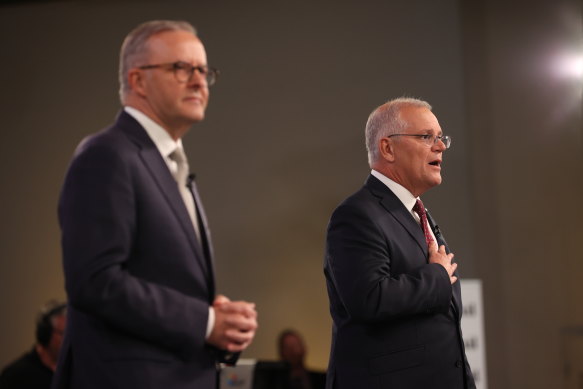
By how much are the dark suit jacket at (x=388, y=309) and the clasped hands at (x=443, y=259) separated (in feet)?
0.08

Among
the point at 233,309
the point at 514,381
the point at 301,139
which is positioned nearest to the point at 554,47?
the point at 301,139

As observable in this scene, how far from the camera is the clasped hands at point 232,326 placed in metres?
1.56

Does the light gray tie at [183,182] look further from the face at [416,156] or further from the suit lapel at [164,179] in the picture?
the face at [416,156]

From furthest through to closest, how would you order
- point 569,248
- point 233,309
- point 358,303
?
1. point 569,248
2. point 358,303
3. point 233,309

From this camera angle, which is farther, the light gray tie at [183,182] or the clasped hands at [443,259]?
the clasped hands at [443,259]

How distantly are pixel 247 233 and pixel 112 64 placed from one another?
210cm

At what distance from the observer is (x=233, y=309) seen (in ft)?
5.18

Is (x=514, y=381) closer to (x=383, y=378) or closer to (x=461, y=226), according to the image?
(x=461, y=226)

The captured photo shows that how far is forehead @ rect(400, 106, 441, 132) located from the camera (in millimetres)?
2441

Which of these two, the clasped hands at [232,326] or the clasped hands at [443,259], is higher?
the clasped hands at [443,259]

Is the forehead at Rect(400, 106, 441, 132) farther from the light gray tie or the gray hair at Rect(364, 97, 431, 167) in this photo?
the light gray tie

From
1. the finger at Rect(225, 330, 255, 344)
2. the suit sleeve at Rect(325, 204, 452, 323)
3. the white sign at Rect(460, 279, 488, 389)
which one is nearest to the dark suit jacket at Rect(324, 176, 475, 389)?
the suit sleeve at Rect(325, 204, 452, 323)

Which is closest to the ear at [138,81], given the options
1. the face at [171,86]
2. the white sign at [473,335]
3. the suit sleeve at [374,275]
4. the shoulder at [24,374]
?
the face at [171,86]

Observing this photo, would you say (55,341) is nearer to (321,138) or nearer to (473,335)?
(473,335)
